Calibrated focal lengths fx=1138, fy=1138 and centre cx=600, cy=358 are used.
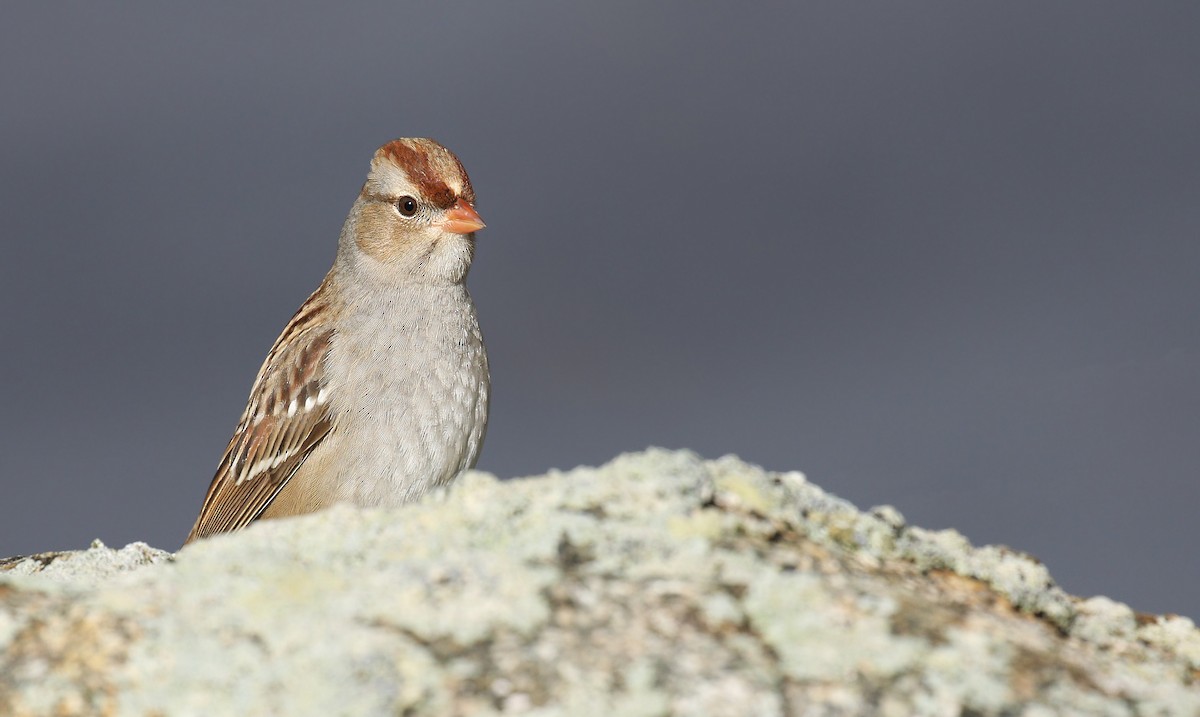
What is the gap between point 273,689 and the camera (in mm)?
2389

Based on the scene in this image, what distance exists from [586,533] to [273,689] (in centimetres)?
80

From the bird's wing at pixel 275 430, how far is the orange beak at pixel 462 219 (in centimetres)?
104

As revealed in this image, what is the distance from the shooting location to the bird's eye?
735cm

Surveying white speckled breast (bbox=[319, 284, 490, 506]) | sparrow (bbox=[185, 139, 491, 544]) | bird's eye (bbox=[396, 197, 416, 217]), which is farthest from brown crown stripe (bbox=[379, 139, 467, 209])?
white speckled breast (bbox=[319, 284, 490, 506])

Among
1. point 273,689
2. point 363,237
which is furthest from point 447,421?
point 273,689

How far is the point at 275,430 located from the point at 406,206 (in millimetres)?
1669

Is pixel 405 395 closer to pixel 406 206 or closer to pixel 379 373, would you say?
pixel 379 373

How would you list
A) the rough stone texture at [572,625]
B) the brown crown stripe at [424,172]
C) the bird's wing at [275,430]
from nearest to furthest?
the rough stone texture at [572,625]
the bird's wing at [275,430]
the brown crown stripe at [424,172]

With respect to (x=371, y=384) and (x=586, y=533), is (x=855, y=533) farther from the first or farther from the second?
(x=371, y=384)

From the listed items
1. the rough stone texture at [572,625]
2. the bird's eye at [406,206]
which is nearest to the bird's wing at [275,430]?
the bird's eye at [406,206]

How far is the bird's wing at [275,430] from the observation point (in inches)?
280

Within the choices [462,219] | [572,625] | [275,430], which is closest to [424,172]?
[462,219]

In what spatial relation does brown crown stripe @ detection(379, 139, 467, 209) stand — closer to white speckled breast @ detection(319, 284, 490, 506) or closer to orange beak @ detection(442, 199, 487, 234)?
orange beak @ detection(442, 199, 487, 234)

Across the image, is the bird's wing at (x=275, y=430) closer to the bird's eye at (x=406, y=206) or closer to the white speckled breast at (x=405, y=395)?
the white speckled breast at (x=405, y=395)
